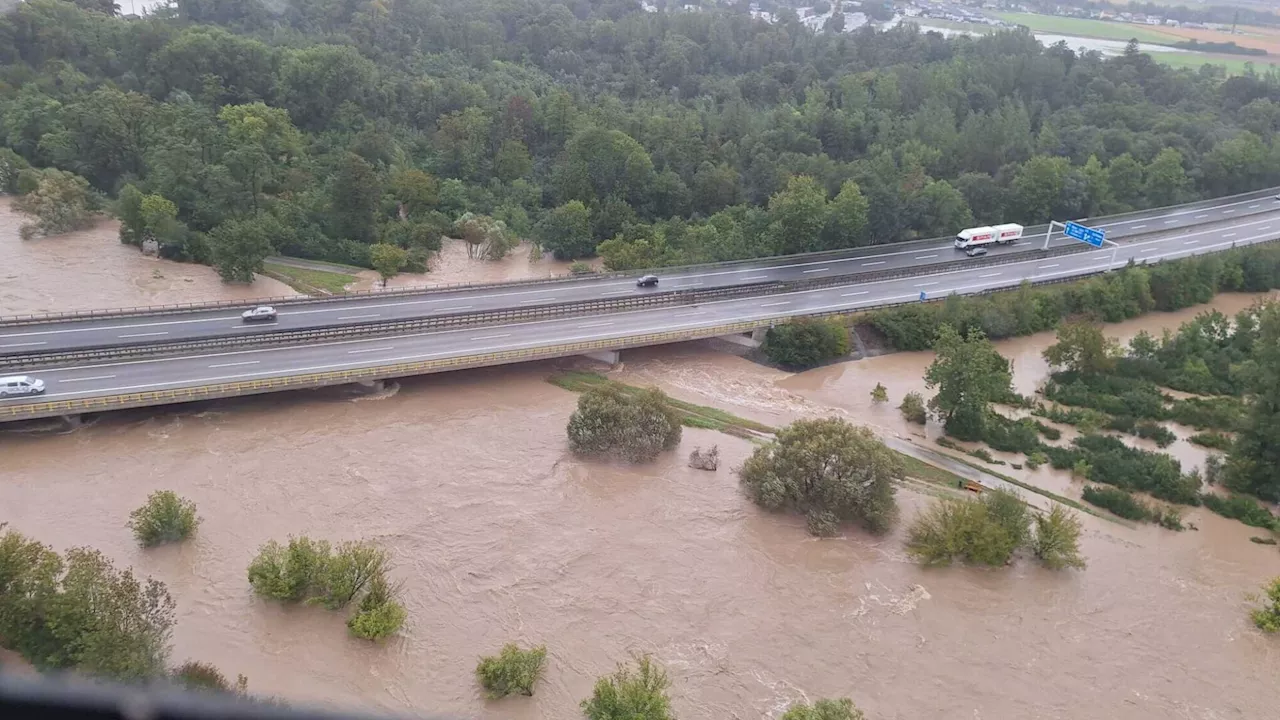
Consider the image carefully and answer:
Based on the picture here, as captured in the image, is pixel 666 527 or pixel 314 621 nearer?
pixel 314 621

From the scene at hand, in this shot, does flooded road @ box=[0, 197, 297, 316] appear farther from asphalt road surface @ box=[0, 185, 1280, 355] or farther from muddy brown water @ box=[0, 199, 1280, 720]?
muddy brown water @ box=[0, 199, 1280, 720]

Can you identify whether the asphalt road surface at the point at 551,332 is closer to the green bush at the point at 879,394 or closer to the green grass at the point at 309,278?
the green bush at the point at 879,394

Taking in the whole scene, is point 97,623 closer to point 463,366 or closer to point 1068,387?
point 463,366

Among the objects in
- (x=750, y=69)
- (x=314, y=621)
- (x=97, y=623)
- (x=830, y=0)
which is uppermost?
(x=830, y=0)

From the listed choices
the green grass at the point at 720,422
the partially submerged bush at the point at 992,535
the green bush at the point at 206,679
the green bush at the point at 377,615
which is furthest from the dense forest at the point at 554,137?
the green bush at the point at 206,679

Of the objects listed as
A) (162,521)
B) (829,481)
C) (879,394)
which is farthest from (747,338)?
(162,521)

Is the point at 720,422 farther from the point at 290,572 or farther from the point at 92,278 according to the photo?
the point at 92,278

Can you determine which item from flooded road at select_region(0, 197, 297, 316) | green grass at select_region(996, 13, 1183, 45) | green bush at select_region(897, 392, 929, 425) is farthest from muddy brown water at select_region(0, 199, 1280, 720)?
green grass at select_region(996, 13, 1183, 45)

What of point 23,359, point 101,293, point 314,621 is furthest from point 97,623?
point 101,293
